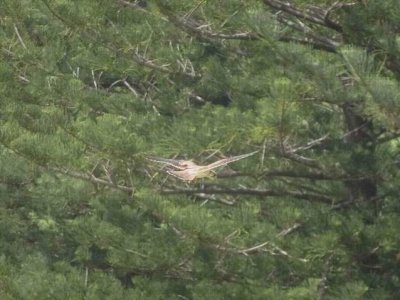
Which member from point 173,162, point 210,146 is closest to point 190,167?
point 173,162

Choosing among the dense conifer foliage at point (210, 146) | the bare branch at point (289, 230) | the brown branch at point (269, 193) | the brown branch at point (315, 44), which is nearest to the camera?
Result: the dense conifer foliage at point (210, 146)

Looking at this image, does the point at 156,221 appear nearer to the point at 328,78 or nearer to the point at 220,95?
the point at 220,95

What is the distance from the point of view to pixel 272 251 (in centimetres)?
657

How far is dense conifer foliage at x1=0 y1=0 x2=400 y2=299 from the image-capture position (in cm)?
598

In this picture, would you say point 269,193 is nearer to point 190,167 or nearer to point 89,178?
point 89,178

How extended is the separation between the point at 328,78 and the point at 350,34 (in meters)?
0.62

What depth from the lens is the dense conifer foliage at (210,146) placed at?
5.98 meters

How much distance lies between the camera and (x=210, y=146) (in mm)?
6055

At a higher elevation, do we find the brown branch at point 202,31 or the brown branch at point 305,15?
the brown branch at point 305,15

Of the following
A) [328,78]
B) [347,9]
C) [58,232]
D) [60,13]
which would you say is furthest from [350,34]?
[58,232]

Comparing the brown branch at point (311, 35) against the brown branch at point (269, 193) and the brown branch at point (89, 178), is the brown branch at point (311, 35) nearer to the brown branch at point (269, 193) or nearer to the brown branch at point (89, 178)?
the brown branch at point (269, 193)

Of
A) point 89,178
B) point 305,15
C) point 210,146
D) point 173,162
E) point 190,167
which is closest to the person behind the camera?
point 190,167

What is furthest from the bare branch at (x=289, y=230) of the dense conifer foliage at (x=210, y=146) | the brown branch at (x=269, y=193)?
the brown branch at (x=269, y=193)

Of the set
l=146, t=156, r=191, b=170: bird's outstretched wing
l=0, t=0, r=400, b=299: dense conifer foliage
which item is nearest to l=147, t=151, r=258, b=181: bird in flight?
l=146, t=156, r=191, b=170: bird's outstretched wing
